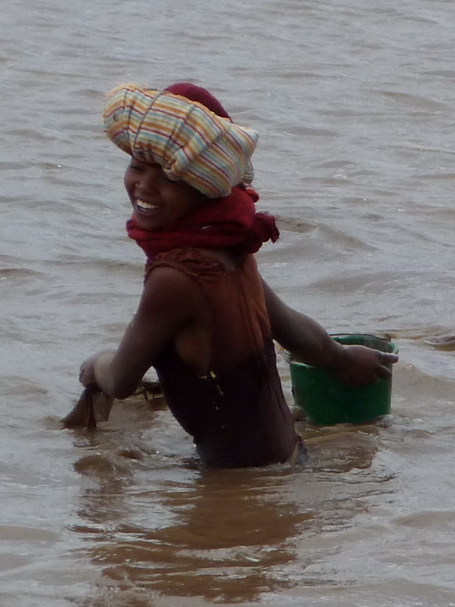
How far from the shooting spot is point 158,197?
3.67 m

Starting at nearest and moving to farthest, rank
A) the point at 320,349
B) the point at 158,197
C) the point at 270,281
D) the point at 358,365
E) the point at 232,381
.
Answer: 1. the point at 158,197
2. the point at 232,381
3. the point at 320,349
4. the point at 358,365
5. the point at 270,281

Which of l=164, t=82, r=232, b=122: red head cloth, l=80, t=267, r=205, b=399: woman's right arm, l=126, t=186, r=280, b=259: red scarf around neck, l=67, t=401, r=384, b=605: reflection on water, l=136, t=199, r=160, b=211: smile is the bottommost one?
l=67, t=401, r=384, b=605: reflection on water

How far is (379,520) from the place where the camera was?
11.8 feet

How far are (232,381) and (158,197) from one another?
62cm

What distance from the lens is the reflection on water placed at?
3.16 metres

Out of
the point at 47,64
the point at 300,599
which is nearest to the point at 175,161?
the point at 300,599

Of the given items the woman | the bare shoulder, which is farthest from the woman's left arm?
the bare shoulder

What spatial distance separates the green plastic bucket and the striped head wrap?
1.01 m

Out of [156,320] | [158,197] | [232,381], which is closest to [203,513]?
[232,381]

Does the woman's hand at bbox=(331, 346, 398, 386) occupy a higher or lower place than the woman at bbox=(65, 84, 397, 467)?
lower

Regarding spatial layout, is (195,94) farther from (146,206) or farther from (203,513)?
(203,513)

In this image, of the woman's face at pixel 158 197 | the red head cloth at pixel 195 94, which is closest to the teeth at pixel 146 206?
the woman's face at pixel 158 197

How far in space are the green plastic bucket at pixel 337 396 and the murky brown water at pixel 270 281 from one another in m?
0.07

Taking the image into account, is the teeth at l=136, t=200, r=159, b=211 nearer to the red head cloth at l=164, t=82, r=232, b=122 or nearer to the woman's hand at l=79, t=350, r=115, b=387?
the red head cloth at l=164, t=82, r=232, b=122
